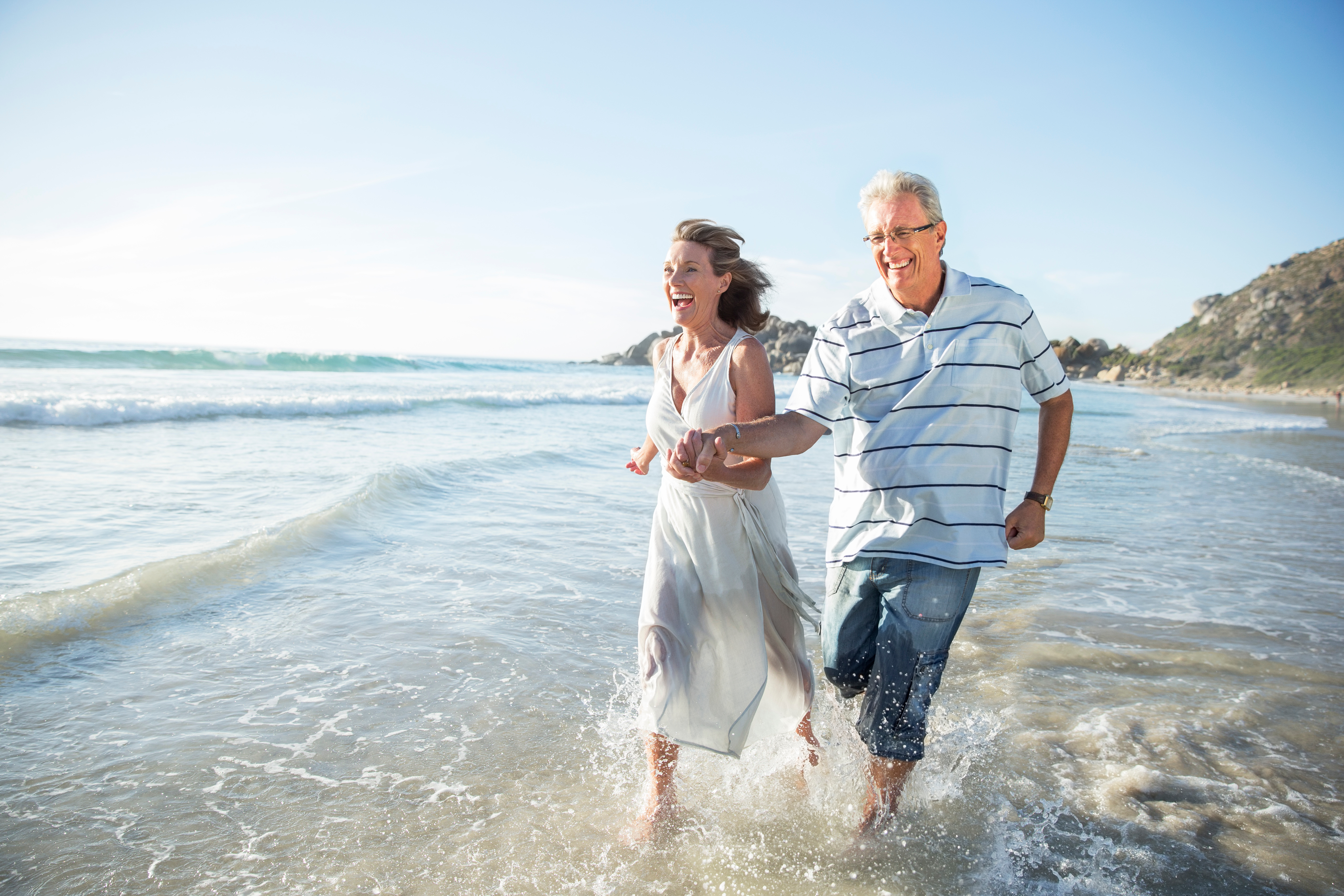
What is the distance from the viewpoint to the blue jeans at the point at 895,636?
2.55m

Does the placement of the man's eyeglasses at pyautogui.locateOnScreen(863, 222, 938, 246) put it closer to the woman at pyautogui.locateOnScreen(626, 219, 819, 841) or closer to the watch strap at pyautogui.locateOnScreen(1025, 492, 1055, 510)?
the woman at pyautogui.locateOnScreen(626, 219, 819, 841)

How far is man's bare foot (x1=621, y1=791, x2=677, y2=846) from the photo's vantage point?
283 centimetres

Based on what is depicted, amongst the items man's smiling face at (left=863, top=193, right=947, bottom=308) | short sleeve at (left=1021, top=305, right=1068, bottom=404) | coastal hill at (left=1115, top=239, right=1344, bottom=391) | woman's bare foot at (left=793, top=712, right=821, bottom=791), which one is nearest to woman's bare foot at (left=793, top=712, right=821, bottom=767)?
woman's bare foot at (left=793, top=712, right=821, bottom=791)

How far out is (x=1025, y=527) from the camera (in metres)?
2.73

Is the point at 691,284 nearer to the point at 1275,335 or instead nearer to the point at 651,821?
the point at 651,821

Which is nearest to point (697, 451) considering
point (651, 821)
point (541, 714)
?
point (651, 821)

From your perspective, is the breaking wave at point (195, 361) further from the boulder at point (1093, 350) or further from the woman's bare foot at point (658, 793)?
the boulder at point (1093, 350)

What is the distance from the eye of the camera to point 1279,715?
12.7 feet

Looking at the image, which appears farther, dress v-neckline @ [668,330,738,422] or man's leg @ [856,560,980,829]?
dress v-neckline @ [668,330,738,422]

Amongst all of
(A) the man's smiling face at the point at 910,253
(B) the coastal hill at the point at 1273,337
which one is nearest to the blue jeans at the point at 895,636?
(A) the man's smiling face at the point at 910,253

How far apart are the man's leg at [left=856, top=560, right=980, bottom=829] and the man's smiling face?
2.95 ft

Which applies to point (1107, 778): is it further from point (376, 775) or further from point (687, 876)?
point (376, 775)

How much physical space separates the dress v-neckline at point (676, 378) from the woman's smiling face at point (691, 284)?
3.8 inches

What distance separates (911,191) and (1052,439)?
1.02m
